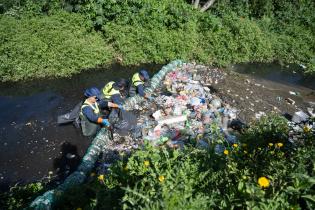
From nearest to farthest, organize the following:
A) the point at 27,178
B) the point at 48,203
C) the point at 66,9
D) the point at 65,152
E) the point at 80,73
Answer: the point at 48,203
the point at 27,178
the point at 65,152
the point at 80,73
the point at 66,9

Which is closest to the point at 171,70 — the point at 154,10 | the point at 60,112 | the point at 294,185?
the point at 154,10

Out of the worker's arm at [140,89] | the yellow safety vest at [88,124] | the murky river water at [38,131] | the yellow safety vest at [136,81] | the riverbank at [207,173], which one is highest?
the riverbank at [207,173]

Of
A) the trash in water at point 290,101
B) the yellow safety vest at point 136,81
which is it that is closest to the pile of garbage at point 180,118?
the yellow safety vest at point 136,81

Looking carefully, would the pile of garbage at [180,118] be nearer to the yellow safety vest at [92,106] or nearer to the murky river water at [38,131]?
the yellow safety vest at [92,106]

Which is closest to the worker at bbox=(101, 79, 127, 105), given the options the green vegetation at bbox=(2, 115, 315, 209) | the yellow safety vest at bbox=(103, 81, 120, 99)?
the yellow safety vest at bbox=(103, 81, 120, 99)

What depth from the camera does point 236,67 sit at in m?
12.8

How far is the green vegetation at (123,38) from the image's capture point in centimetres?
956

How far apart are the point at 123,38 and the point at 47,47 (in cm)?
263

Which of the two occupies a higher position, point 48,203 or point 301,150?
point 301,150

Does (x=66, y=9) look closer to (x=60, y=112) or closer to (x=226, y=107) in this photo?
(x=60, y=112)

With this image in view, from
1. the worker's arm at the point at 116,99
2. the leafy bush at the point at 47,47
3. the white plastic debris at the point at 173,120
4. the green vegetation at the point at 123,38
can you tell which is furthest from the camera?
the green vegetation at the point at 123,38

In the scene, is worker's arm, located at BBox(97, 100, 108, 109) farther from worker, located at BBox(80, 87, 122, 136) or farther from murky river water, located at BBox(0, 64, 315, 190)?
murky river water, located at BBox(0, 64, 315, 190)

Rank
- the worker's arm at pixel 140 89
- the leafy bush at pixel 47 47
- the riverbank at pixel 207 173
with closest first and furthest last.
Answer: the riverbank at pixel 207 173
the worker's arm at pixel 140 89
the leafy bush at pixel 47 47

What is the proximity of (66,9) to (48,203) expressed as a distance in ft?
27.8
